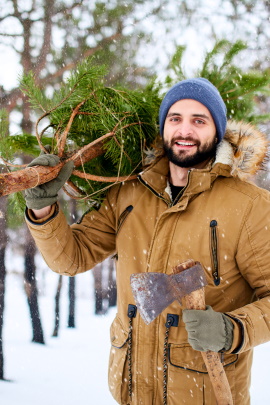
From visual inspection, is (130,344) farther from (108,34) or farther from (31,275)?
(31,275)

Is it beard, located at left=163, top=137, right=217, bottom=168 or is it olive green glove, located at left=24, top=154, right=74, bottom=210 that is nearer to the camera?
olive green glove, located at left=24, top=154, right=74, bottom=210

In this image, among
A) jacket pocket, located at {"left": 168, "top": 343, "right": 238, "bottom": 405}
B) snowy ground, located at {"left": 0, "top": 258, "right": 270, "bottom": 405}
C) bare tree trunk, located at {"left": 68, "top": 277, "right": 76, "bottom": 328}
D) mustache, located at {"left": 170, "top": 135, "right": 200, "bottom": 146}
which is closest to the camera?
jacket pocket, located at {"left": 168, "top": 343, "right": 238, "bottom": 405}

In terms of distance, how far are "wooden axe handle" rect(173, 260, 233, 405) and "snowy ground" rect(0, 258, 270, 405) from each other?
18.6ft

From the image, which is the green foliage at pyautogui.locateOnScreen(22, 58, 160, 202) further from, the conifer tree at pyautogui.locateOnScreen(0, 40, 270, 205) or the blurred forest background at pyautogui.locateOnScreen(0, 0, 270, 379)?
the blurred forest background at pyautogui.locateOnScreen(0, 0, 270, 379)

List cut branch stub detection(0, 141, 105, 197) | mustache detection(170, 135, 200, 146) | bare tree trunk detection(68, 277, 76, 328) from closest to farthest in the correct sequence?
1. cut branch stub detection(0, 141, 105, 197)
2. mustache detection(170, 135, 200, 146)
3. bare tree trunk detection(68, 277, 76, 328)

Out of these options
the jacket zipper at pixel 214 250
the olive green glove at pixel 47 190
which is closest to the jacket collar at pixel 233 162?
the jacket zipper at pixel 214 250

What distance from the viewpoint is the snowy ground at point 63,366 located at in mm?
7191

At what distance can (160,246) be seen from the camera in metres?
2.07

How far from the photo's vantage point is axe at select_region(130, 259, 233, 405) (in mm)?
1783

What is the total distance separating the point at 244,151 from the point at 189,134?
1.18 ft

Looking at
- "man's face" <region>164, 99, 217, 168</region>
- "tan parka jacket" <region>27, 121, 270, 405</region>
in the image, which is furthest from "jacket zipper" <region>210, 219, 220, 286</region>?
"man's face" <region>164, 99, 217, 168</region>

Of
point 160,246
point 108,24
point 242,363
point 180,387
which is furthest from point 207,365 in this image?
point 108,24

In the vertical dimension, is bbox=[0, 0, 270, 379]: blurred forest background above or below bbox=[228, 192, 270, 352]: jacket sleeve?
above

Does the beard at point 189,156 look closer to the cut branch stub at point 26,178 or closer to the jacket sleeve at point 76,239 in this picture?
the jacket sleeve at point 76,239
